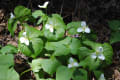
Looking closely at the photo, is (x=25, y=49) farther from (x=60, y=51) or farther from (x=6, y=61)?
(x=60, y=51)

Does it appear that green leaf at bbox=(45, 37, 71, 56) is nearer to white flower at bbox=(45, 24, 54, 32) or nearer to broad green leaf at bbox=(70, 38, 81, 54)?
broad green leaf at bbox=(70, 38, 81, 54)

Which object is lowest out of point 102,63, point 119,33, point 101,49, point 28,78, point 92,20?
point 28,78

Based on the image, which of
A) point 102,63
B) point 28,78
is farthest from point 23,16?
point 102,63

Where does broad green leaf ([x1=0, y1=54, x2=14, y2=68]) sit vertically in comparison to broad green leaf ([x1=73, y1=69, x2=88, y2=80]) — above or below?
above

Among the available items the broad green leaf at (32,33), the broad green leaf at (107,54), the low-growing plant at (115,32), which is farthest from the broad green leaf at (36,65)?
the low-growing plant at (115,32)

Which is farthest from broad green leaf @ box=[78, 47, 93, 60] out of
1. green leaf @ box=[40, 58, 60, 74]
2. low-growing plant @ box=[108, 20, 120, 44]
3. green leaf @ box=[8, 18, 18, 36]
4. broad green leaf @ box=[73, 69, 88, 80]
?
green leaf @ box=[8, 18, 18, 36]

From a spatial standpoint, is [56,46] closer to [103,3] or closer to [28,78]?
[28,78]

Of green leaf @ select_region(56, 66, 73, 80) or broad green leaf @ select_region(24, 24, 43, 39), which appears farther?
broad green leaf @ select_region(24, 24, 43, 39)
